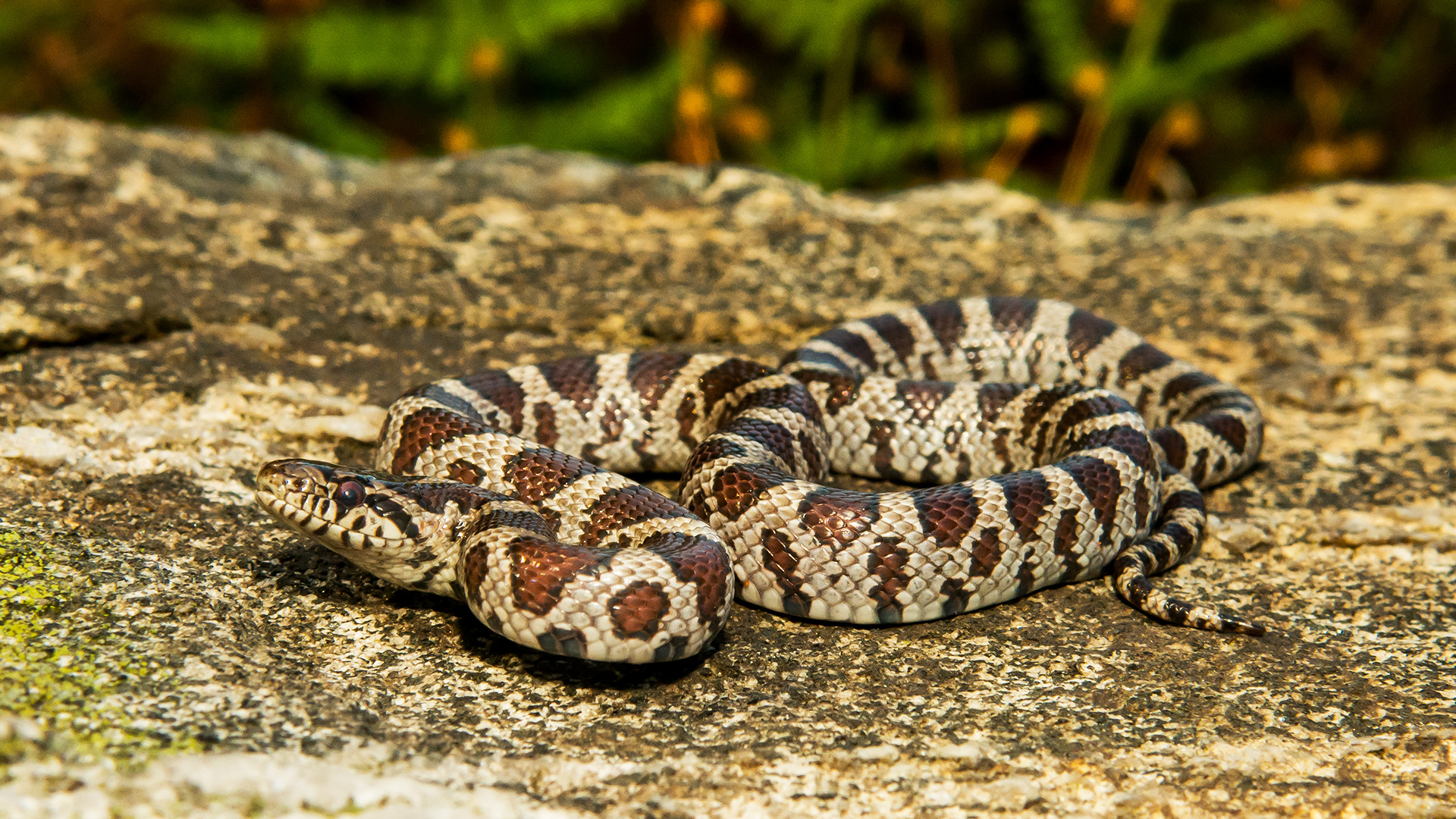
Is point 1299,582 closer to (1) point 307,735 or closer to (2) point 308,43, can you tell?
(1) point 307,735

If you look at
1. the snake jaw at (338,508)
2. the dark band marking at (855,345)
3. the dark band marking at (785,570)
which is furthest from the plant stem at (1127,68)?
the snake jaw at (338,508)

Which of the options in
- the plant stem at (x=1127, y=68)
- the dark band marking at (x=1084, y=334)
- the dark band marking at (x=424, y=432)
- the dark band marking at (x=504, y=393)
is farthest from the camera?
the plant stem at (x=1127, y=68)

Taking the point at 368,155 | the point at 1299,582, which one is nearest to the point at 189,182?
the point at 368,155

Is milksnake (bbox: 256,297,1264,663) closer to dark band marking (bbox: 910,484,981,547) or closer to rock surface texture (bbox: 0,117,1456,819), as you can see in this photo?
dark band marking (bbox: 910,484,981,547)

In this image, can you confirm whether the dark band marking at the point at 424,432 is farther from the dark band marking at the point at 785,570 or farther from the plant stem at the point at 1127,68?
the plant stem at the point at 1127,68

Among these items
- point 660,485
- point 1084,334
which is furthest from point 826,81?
point 660,485

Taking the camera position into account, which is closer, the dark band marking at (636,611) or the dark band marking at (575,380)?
the dark band marking at (636,611)

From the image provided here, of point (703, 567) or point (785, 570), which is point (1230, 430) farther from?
point (703, 567)
